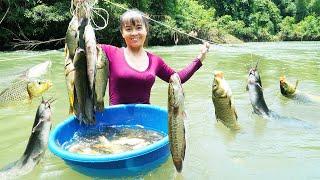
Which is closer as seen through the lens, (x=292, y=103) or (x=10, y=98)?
(x=10, y=98)

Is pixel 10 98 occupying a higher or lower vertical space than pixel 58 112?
higher

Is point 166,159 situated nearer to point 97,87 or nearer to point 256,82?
point 97,87

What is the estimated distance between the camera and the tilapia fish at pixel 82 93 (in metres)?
3.57

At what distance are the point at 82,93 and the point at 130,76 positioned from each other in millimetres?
665

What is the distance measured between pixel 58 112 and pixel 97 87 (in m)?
3.10

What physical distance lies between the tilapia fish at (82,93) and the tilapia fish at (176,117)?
944 mm

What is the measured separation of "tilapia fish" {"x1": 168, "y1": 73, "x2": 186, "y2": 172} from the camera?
→ 285 cm

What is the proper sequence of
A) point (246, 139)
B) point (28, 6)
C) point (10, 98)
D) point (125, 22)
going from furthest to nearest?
point (28, 6) → point (10, 98) → point (246, 139) → point (125, 22)

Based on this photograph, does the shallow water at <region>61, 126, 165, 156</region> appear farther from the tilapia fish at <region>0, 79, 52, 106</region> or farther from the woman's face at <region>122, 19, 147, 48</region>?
the woman's face at <region>122, 19, 147, 48</region>

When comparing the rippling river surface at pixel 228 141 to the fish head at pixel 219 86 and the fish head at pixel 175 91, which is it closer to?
the fish head at pixel 219 86

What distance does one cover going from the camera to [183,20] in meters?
32.1

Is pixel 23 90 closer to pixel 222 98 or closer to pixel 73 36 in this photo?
pixel 73 36

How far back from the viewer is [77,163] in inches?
140

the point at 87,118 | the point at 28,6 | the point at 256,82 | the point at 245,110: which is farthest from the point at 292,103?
the point at 28,6
